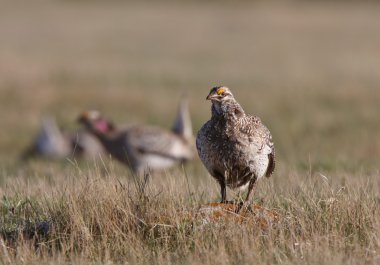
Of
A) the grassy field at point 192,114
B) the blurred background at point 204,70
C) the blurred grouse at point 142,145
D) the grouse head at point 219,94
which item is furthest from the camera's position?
the blurred background at point 204,70

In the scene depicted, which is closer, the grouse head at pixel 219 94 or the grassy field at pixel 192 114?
the grassy field at pixel 192 114

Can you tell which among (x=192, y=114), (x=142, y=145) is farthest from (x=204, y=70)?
(x=142, y=145)

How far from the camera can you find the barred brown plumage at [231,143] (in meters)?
6.32

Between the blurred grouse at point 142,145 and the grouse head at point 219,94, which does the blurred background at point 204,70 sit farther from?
the blurred grouse at point 142,145

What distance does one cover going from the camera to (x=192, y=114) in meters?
17.3

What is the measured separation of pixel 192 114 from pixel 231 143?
11014 millimetres

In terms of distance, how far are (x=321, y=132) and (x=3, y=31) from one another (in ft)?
61.9

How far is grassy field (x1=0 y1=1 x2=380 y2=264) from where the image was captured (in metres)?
5.62

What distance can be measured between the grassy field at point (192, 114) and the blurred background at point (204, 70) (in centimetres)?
6

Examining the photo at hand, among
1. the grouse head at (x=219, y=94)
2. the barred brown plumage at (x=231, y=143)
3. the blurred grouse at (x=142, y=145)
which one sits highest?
the grouse head at (x=219, y=94)

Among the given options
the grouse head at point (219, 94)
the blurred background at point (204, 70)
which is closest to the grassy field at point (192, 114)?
the blurred background at point (204, 70)

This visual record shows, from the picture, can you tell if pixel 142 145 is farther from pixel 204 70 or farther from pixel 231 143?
pixel 204 70

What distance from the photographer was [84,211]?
5969 millimetres

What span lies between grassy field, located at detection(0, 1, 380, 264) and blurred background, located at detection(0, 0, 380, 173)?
59mm
